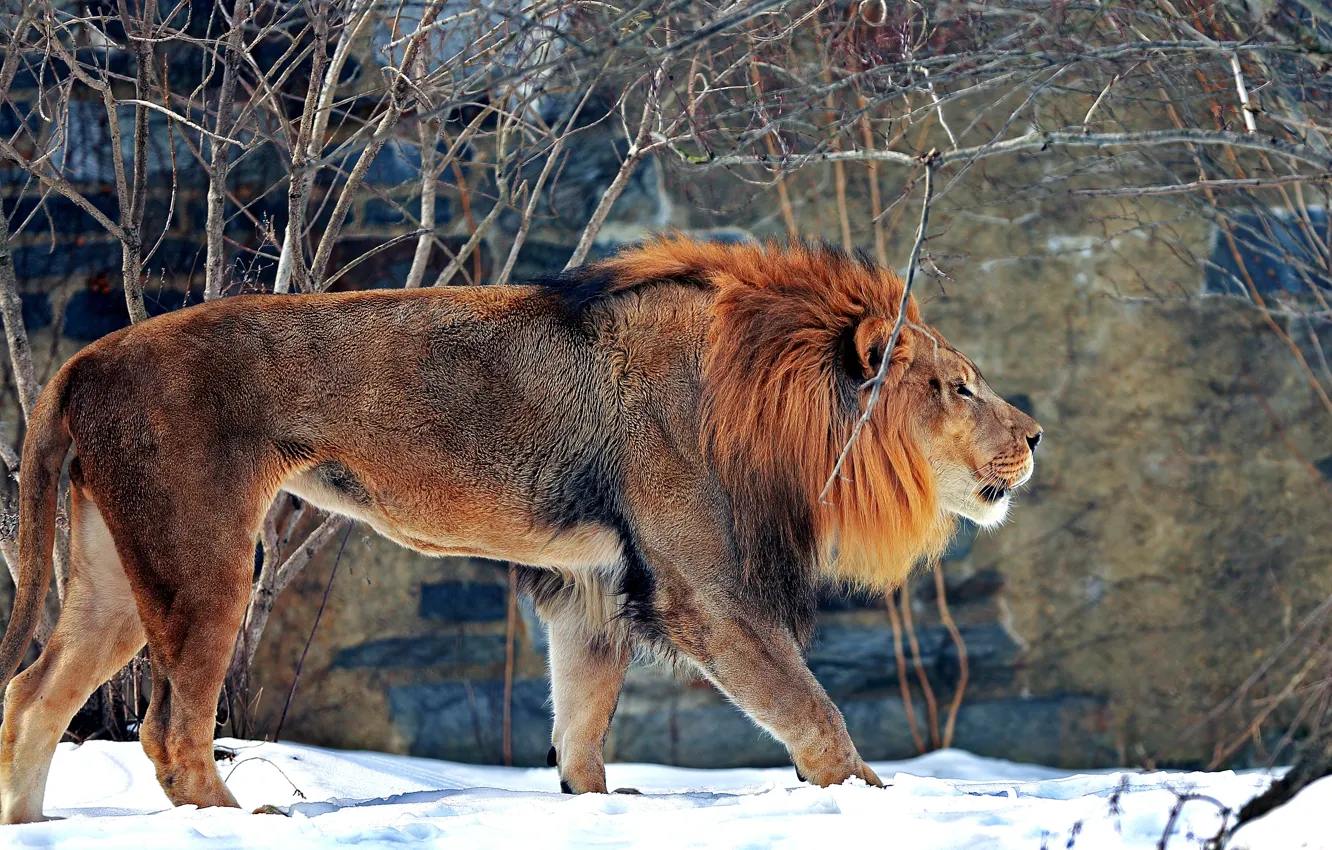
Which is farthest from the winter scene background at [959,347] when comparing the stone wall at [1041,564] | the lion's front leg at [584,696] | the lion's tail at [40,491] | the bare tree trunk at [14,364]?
the lion's tail at [40,491]

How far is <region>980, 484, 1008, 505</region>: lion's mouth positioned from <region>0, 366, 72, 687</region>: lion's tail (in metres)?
2.22

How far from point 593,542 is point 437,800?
702 millimetres

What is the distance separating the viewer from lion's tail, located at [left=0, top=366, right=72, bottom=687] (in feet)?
9.64

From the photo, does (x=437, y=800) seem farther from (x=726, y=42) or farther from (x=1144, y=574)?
(x=1144, y=574)

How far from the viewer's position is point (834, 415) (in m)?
3.42

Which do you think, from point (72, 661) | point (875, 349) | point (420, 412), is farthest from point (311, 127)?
point (875, 349)

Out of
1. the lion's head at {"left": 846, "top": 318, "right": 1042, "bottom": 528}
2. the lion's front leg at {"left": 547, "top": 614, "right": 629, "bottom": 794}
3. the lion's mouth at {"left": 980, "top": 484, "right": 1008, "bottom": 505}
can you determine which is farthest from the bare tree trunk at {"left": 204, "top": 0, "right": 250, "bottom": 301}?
the lion's mouth at {"left": 980, "top": 484, "right": 1008, "bottom": 505}

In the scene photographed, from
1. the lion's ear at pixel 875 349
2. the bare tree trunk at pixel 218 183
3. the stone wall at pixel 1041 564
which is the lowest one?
the stone wall at pixel 1041 564

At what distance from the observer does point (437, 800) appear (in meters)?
3.27

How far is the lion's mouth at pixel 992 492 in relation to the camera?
3.65 metres

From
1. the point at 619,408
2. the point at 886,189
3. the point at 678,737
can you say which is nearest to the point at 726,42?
the point at 886,189

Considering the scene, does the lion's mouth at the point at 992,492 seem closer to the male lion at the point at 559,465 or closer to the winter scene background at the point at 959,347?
the male lion at the point at 559,465

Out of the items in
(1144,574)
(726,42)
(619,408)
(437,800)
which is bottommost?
(1144,574)

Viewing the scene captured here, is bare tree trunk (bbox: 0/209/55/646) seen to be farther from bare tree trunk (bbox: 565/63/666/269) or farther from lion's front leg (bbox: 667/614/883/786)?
lion's front leg (bbox: 667/614/883/786)
